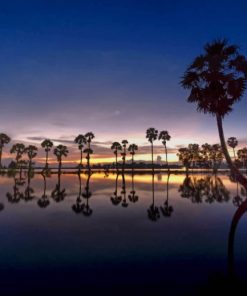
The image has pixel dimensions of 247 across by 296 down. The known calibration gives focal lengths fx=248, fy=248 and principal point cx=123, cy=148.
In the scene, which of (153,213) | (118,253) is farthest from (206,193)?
(118,253)

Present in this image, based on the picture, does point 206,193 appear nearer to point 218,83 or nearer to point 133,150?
point 218,83

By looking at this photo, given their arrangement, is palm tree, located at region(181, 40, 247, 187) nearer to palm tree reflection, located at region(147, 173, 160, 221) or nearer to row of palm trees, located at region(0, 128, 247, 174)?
palm tree reflection, located at region(147, 173, 160, 221)

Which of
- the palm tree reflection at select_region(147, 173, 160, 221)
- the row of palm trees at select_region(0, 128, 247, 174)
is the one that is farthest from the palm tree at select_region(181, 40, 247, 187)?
the row of palm trees at select_region(0, 128, 247, 174)

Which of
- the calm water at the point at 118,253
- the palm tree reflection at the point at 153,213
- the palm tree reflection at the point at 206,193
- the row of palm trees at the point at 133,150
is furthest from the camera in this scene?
the row of palm trees at the point at 133,150

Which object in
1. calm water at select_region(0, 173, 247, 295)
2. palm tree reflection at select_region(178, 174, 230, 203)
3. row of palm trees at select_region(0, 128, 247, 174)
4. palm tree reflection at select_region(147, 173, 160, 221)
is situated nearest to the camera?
calm water at select_region(0, 173, 247, 295)

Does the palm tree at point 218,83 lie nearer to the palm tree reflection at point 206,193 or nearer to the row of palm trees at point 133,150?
the palm tree reflection at point 206,193

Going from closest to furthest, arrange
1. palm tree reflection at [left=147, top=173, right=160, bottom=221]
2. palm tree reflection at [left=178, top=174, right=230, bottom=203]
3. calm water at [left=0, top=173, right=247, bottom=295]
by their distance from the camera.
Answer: calm water at [left=0, top=173, right=247, bottom=295] < palm tree reflection at [left=147, top=173, right=160, bottom=221] < palm tree reflection at [left=178, top=174, right=230, bottom=203]

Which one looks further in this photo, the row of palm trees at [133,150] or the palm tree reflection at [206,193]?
the row of palm trees at [133,150]

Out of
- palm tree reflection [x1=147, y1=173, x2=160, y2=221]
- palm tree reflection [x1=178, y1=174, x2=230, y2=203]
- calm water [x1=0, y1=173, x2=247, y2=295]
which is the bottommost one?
palm tree reflection [x1=147, y1=173, x2=160, y2=221]

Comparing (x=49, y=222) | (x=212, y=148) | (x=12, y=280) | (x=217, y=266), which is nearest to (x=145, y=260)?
(x=217, y=266)

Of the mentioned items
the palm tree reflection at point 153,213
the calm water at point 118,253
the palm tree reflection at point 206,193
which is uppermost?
the palm tree reflection at point 206,193

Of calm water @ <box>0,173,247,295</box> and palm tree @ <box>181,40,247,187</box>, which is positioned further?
palm tree @ <box>181,40,247,187</box>

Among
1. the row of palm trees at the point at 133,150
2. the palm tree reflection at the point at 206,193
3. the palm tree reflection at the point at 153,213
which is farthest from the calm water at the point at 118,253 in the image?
the row of palm trees at the point at 133,150

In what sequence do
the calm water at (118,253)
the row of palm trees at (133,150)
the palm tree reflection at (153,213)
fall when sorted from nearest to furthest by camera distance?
the calm water at (118,253)
the palm tree reflection at (153,213)
the row of palm trees at (133,150)
